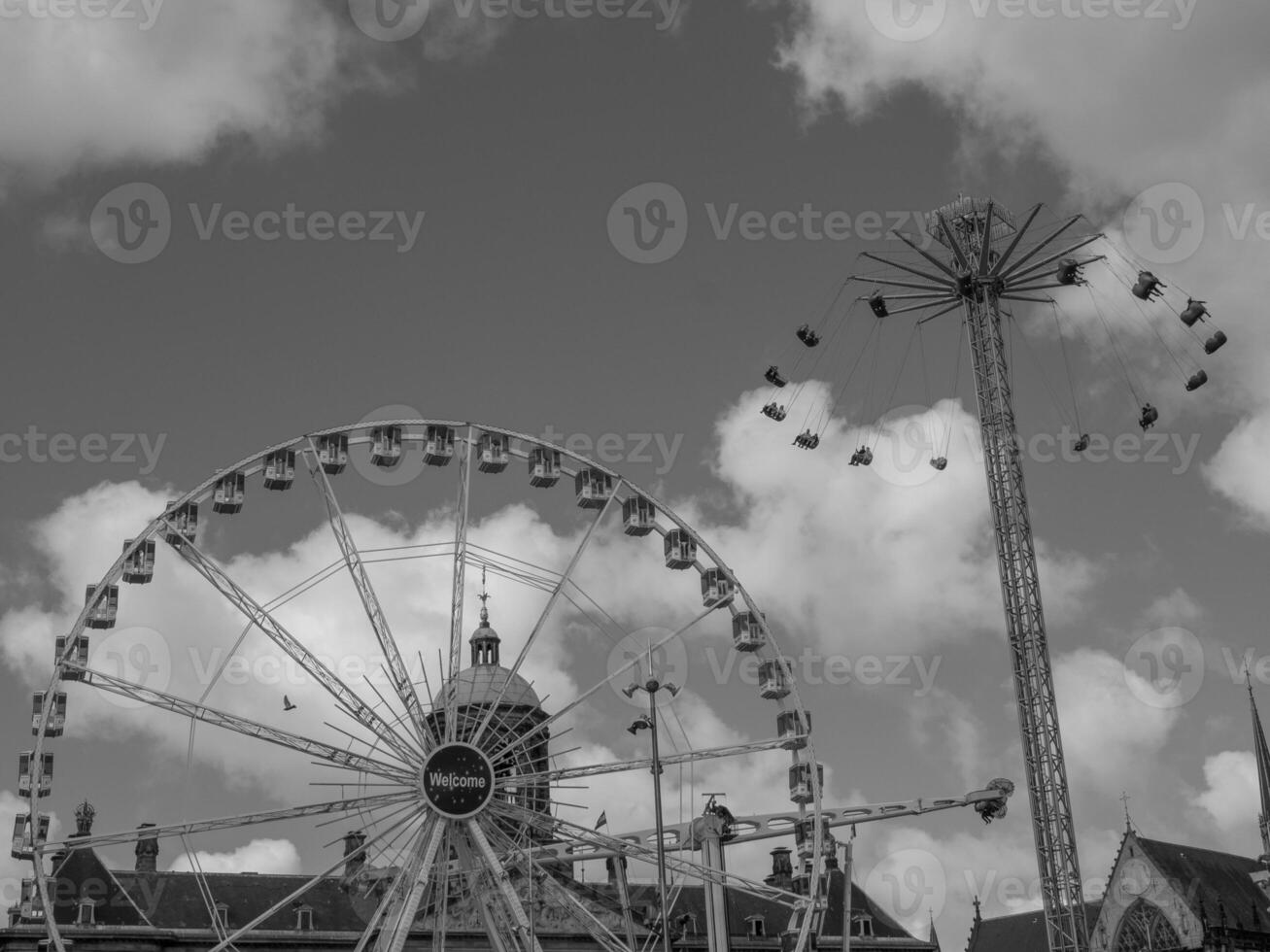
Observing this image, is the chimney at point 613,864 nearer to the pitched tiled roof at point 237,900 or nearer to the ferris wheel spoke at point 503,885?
the ferris wheel spoke at point 503,885

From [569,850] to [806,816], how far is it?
778 centimetres

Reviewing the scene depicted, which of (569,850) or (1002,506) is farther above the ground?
(1002,506)

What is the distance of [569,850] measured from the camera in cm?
5512

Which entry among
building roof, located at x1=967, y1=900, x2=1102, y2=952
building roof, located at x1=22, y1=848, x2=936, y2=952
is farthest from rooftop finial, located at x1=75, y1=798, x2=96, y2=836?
building roof, located at x1=967, y1=900, x2=1102, y2=952

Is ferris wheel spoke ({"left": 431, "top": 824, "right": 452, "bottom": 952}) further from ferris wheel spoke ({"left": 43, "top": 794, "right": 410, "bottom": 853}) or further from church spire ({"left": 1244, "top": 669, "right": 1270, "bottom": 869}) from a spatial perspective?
church spire ({"left": 1244, "top": 669, "right": 1270, "bottom": 869})

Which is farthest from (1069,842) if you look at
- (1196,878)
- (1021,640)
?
(1196,878)

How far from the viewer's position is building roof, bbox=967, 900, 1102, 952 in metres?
122

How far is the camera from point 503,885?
48094mm

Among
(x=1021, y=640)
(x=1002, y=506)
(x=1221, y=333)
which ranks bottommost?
(x=1021, y=640)

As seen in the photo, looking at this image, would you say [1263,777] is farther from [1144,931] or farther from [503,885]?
[503,885]

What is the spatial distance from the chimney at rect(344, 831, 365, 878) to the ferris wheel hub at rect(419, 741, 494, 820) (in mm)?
2663

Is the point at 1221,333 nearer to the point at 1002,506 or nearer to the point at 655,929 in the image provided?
the point at 1002,506

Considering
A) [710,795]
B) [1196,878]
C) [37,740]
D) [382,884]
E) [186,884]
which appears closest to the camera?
[37,740]

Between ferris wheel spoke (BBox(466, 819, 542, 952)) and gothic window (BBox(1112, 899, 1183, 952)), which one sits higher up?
gothic window (BBox(1112, 899, 1183, 952))
